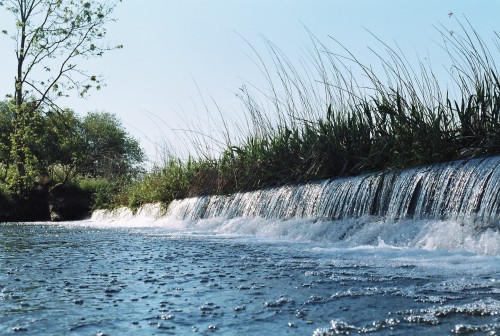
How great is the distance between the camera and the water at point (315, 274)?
2.04m

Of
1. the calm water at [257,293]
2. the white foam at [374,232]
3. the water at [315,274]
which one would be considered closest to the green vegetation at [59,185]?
the white foam at [374,232]

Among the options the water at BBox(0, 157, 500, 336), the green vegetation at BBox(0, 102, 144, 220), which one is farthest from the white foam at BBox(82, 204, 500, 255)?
the green vegetation at BBox(0, 102, 144, 220)

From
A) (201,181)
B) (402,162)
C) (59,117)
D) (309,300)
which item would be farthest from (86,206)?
(309,300)

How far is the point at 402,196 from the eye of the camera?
208 inches

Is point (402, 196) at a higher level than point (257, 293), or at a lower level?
higher

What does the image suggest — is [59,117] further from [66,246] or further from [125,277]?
[125,277]

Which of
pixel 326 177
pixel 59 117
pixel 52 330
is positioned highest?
pixel 59 117

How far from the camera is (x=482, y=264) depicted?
10.5 ft

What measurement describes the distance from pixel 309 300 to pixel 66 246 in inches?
141

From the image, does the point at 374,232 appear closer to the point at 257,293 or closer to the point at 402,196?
the point at 402,196

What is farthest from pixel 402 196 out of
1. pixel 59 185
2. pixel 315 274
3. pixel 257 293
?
pixel 59 185

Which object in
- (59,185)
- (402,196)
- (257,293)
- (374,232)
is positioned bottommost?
(257,293)

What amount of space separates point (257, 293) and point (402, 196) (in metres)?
3.02

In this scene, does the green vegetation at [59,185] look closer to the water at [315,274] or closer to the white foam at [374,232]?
the white foam at [374,232]
